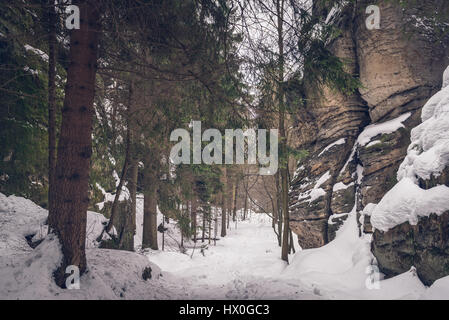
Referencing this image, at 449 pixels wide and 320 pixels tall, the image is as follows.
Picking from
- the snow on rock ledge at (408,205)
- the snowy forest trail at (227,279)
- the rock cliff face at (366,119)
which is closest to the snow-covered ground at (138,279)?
the snowy forest trail at (227,279)

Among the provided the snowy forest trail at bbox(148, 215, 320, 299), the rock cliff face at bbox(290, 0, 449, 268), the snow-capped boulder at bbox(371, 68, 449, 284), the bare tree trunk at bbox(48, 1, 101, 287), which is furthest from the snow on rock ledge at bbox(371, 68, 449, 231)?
the bare tree trunk at bbox(48, 1, 101, 287)

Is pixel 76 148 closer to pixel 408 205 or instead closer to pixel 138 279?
pixel 138 279

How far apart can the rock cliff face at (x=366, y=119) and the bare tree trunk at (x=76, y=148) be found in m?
7.13

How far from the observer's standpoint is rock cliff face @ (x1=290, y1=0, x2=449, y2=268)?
29.8 ft

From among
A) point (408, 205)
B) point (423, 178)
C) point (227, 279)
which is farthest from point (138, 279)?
point (423, 178)

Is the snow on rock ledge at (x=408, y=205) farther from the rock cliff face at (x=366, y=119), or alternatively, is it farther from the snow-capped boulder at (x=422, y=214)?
the rock cliff face at (x=366, y=119)

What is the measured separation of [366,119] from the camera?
10766mm

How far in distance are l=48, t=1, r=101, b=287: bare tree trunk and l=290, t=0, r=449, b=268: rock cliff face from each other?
7130 mm

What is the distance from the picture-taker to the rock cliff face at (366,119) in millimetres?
9094

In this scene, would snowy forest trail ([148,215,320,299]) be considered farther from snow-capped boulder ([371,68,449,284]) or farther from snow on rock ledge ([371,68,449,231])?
snow on rock ledge ([371,68,449,231])

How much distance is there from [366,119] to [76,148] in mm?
11258

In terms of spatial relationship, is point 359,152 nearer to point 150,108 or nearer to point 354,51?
point 354,51

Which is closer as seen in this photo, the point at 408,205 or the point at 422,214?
the point at 422,214
